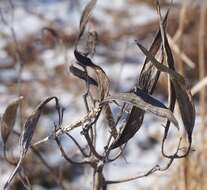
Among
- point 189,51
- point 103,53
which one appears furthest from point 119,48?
point 189,51

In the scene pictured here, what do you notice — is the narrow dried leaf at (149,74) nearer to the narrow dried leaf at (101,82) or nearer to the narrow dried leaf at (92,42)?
the narrow dried leaf at (101,82)

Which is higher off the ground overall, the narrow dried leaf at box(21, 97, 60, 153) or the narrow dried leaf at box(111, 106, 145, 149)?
the narrow dried leaf at box(111, 106, 145, 149)

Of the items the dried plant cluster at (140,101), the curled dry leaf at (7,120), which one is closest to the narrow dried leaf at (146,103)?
the dried plant cluster at (140,101)

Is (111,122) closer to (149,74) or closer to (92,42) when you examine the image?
(149,74)

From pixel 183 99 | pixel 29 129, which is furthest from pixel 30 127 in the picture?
pixel 183 99

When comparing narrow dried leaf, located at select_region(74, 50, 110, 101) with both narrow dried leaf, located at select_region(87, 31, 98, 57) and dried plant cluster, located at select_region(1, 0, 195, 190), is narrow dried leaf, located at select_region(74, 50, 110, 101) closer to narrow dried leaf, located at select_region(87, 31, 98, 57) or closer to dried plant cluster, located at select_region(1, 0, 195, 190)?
dried plant cluster, located at select_region(1, 0, 195, 190)

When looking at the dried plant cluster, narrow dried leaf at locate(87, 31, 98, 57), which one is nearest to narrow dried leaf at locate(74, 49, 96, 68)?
the dried plant cluster

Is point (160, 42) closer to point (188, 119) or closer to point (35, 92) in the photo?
point (188, 119)

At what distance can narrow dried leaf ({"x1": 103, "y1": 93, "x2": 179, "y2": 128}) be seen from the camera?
0.37 metres

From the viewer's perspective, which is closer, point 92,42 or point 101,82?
point 101,82

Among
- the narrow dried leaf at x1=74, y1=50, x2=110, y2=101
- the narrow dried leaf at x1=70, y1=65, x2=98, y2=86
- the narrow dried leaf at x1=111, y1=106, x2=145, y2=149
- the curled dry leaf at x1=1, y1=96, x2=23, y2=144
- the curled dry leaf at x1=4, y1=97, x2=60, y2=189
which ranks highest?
the narrow dried leaf at x1=74, y1=50, x2=110, y2=101

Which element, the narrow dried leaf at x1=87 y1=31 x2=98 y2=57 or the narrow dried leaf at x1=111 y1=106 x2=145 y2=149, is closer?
the narrow dried leaf at x1=111 y1=106 x2=145 y2=149

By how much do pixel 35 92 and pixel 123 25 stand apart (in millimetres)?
1381

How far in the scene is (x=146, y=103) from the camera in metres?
0.38
